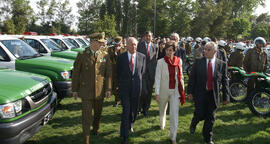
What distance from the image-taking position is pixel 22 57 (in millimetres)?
5914

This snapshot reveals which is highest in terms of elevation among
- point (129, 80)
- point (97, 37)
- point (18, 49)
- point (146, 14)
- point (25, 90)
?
point (146, 14)

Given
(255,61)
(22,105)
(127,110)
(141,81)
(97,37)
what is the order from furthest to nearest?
(255,61)
(141,81)
(127,110)
(97,37)
(22,105)

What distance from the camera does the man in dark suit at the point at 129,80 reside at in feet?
13.7

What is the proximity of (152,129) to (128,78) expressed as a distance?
1.48 m

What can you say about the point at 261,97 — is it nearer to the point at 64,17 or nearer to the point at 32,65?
the point at 32,65

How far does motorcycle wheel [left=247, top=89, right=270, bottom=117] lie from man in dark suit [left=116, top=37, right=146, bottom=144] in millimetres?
3493

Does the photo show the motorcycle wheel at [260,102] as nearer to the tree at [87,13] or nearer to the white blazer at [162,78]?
the white blazer at [162,78]

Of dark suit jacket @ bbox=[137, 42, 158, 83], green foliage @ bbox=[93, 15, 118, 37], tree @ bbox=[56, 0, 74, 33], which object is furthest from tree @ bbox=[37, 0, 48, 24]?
dark suit jacket @ bbox=[137, 42, 158, 83]

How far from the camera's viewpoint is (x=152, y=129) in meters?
4.98

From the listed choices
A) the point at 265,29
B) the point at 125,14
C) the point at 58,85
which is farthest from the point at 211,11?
the point at 58,85

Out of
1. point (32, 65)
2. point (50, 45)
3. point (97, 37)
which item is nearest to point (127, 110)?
point (97, 37)

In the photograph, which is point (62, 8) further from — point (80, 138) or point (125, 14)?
point (80, 138)

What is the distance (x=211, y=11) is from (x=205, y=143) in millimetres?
44895

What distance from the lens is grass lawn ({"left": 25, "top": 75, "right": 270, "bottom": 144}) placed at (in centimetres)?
447
